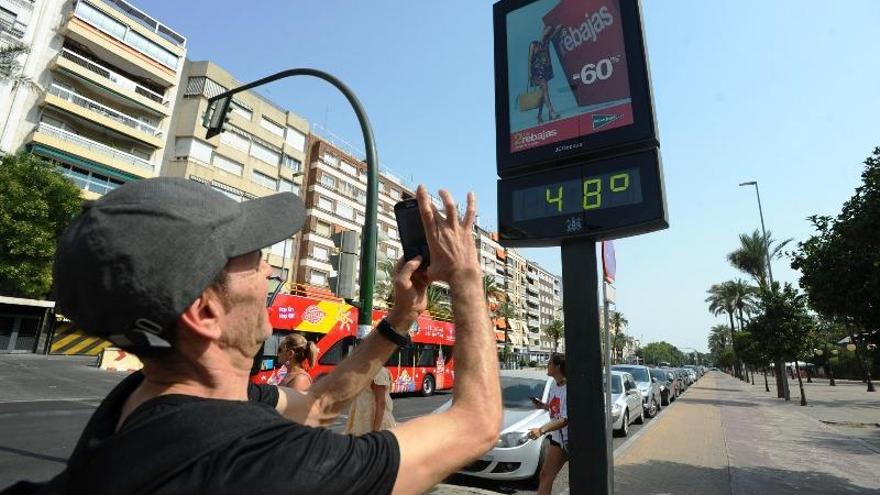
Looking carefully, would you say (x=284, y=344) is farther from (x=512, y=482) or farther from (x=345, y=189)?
(x=345, y=189)

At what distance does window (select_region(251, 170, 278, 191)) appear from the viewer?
1569 inches

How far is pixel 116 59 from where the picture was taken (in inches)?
1259

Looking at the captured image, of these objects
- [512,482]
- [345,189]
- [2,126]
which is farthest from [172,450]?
[345,189]

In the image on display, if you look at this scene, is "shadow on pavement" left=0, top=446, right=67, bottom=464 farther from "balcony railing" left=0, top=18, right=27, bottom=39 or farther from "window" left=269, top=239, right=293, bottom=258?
"window" left=269, top=239, right=293, bottom=258

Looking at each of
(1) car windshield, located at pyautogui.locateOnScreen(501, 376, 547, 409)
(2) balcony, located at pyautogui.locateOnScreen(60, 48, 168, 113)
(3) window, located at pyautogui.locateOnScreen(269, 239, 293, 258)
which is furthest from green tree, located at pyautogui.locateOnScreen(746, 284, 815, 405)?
(2) balcony, located at pyautogui.locateOnScreen(60, 48, 168, 113)

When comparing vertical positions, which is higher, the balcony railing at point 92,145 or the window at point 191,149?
the window at point 191,149

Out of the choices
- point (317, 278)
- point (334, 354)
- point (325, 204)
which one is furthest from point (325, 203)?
point (334, 354)

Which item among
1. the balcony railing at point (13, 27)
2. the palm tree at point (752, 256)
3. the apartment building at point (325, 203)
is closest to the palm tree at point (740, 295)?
the palm tree at point (752, 256)

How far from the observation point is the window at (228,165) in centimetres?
3669

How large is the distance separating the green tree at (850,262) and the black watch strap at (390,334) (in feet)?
20.2

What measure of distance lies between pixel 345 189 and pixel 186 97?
671 inches

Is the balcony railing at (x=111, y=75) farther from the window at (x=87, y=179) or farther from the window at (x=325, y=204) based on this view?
the window at (x=325, y=204)

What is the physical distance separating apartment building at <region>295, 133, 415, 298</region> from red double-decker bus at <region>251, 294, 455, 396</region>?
2095 cm

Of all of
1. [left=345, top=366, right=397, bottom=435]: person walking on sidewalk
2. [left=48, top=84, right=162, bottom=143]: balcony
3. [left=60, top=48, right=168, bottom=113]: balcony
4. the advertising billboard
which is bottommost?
[left=345, top=366, right=397, bottom=435]: person walking on sidewalk
